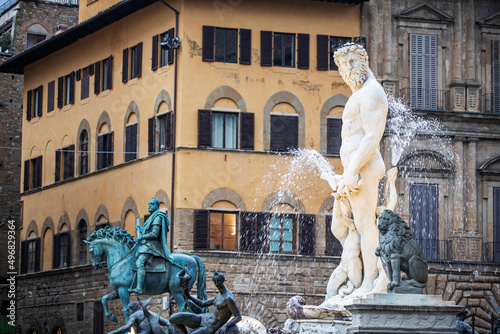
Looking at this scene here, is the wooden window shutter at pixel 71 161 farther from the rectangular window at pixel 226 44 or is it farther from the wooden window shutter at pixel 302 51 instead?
the wooden window shutter at pixel 302 51

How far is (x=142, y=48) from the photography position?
46.7 m

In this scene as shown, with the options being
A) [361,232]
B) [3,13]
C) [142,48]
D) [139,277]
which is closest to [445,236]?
[142,48]

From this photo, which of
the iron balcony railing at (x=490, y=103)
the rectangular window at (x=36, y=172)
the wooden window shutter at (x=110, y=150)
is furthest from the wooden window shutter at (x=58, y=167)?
the iron balcony railing at (x=490, y=103)

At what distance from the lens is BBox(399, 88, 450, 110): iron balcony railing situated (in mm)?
45594

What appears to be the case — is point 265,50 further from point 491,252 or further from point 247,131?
point 491,252

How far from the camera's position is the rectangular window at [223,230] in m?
43.6

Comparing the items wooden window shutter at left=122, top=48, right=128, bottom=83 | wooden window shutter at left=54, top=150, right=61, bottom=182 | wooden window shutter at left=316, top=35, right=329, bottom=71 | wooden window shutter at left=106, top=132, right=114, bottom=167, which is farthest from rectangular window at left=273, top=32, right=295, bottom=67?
wooden window shutter at left=54, top=150, right=61, bottom=182

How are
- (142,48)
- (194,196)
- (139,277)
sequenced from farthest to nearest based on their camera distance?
1. (142,48)
2. (194,196)
3. (139,277)

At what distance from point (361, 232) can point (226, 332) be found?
2.70m

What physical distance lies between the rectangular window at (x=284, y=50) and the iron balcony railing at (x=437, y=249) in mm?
7715

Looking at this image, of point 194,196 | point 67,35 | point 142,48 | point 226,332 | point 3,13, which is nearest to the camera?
point 226,332

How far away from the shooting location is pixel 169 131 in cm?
A: 4447

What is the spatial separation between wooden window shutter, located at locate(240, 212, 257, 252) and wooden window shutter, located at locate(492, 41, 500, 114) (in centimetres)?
1009

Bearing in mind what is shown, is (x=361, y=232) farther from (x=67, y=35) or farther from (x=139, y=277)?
(x=67, y=35)
